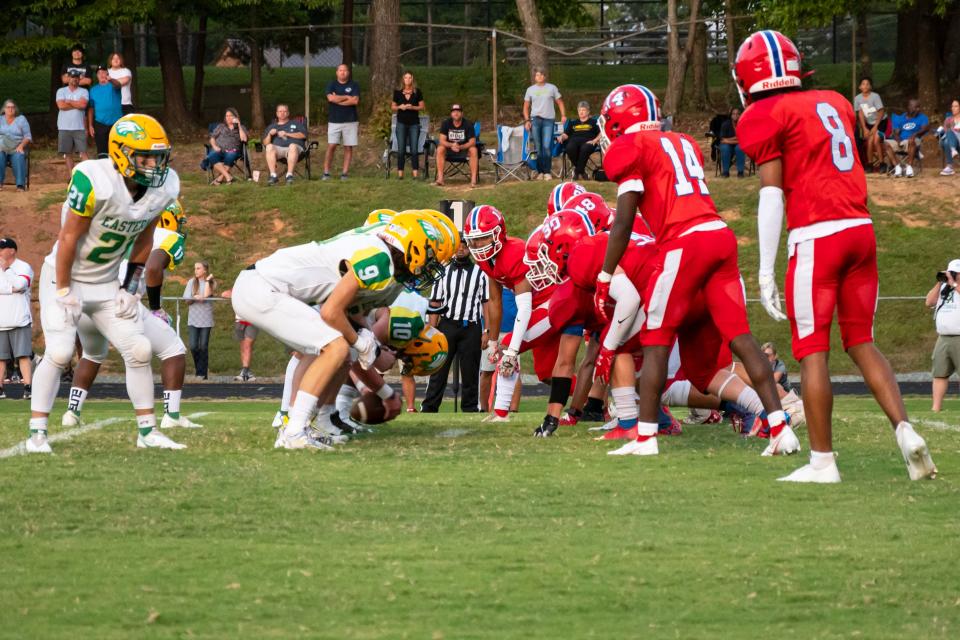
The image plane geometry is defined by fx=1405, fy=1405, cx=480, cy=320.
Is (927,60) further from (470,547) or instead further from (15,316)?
(470,547)

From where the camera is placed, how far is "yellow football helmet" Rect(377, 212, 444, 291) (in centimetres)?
915

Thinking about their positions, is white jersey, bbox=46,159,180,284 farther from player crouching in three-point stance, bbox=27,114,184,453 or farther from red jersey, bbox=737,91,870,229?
red jersey, bbox=737,91,870,229

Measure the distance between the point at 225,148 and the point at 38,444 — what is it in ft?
67.5

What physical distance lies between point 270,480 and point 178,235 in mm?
4832

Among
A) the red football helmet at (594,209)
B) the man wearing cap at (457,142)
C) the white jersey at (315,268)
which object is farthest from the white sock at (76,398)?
the man wearing cap at (457,142)

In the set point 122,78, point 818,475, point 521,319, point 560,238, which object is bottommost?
point 818,475

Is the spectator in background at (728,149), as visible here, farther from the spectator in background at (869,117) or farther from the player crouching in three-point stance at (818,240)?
the player crouching in three-point stance at (818,240)

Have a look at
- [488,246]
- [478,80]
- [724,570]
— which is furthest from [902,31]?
[724,570]

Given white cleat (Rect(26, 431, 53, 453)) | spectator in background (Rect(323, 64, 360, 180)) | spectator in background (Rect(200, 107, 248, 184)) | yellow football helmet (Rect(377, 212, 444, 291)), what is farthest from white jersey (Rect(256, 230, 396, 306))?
spectator in background (Rect(200, 107, 248, 184))

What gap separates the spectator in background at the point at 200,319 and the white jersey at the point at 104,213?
13816 mm

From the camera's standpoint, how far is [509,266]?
1281 centimetres

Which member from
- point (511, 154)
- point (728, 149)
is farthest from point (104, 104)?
point (728, 149)

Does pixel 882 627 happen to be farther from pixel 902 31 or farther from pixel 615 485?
pixel 902 31

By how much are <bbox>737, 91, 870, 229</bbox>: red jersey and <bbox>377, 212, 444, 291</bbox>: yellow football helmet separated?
95.5 inches
